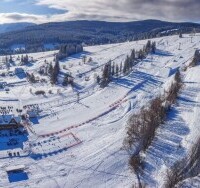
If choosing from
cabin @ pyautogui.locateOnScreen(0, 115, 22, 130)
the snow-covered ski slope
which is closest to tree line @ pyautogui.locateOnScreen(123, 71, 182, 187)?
the snow-covered ski slope

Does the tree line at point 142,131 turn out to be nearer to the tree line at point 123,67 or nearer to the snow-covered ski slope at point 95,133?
the snow-covered ski slope at point 95,133

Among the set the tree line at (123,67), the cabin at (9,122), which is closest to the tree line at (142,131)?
the cabin at (9,122)

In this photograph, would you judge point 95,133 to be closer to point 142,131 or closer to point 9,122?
point 142,131

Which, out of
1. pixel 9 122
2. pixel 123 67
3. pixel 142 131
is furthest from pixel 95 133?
pixel 123 67

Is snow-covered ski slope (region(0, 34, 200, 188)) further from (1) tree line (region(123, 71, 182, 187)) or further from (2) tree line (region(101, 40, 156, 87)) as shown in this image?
(2) tree line (region(101, 40, 156, 87))

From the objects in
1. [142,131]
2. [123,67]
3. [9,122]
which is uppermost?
[142,131]

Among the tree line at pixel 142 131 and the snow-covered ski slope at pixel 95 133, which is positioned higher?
the tree line at pixel 142 131

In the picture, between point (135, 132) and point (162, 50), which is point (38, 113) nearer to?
point (135, 132)

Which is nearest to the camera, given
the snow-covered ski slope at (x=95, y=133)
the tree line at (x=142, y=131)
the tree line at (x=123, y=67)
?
the snow-covered ski slope at (x=95, y=133)

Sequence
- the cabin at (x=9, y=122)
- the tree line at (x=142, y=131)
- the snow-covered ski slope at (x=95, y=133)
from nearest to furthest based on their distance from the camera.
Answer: the snow-covered ski slope at (x=95, y=133)
the tree line at (x=142, y=131)
the cabin at (x=9, y=122)
